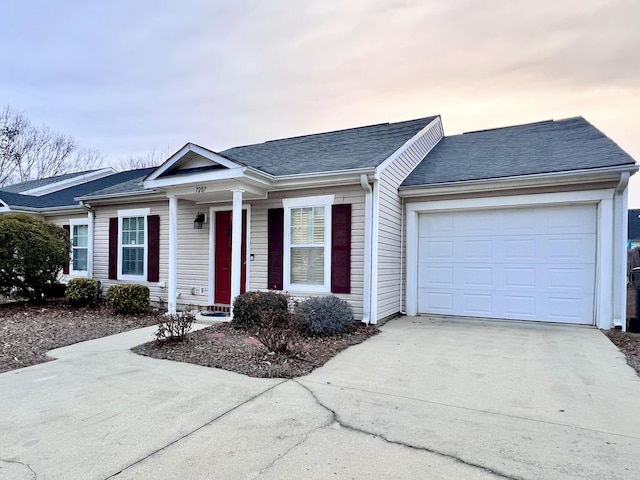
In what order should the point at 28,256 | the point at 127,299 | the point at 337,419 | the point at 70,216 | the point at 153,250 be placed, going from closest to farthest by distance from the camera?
the point at 337,419 → the point at 127,299 → the point at 28,256 → the point at 153,250 → the point at 70,216

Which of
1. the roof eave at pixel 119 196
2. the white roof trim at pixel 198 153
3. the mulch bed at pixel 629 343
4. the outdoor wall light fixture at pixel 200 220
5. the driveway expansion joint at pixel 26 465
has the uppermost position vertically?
the white roof trim at pixel 198 153

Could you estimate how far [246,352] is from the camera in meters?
5.16

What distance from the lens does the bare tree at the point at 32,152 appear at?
24.2 meters

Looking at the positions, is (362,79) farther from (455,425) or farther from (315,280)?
(455,425)

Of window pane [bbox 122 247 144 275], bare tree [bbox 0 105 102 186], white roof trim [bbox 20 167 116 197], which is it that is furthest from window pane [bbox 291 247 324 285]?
bare tree [bbox 0 105 102 186]

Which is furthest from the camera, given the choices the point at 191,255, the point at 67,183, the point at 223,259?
the point at 67,183

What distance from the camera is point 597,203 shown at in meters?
6.74

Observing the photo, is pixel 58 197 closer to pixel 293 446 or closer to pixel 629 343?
pixel 293 446

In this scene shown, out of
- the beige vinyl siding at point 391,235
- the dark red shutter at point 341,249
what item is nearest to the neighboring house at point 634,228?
the beige vinyl siding at point 391,235

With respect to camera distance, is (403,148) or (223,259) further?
(223,259)

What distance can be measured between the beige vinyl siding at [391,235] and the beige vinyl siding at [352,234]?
0.36 metres

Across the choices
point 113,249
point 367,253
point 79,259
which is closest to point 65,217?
point 79,259

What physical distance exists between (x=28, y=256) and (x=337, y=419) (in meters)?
8.88

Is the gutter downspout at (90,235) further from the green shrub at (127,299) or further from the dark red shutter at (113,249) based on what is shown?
the green shrub at (127,299)
